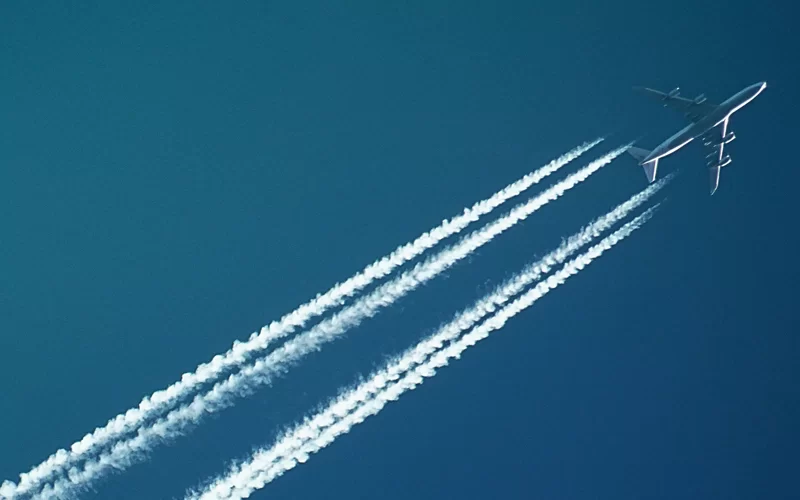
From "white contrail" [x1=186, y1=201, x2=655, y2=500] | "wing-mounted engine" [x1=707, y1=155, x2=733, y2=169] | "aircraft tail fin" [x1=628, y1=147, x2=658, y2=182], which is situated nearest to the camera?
"white contrail" [x1=186, y1=201, x2=655, y2=500]

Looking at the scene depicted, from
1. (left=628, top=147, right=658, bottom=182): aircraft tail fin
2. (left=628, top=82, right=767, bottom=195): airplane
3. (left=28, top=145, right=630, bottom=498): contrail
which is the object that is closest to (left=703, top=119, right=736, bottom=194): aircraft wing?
(left=628, top=82, right=767, bottom=195): airplane

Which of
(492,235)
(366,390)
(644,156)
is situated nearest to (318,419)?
(366,390)

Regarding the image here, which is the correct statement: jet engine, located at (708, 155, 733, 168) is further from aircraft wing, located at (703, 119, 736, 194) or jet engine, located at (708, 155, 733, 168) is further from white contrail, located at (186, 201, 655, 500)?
white contrail, located at (186, 201, 655, 500)

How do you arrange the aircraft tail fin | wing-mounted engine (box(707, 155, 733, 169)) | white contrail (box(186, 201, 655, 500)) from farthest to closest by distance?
1. wing-mounted engine (box(707, 155, 733, 169))
2. the aircraft tail fin
3. white contrail (box(186, 201, 655, 500))

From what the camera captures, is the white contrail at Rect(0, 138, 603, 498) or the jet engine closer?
the white contrail at Rect(0, 138, 603, 498)

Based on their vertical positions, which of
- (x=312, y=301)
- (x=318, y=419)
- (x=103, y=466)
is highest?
(x=312, y=301)

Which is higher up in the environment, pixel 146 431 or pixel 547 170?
pixel 547 170

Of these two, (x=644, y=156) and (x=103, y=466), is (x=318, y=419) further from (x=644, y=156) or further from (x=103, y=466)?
(x=644, y=156)
